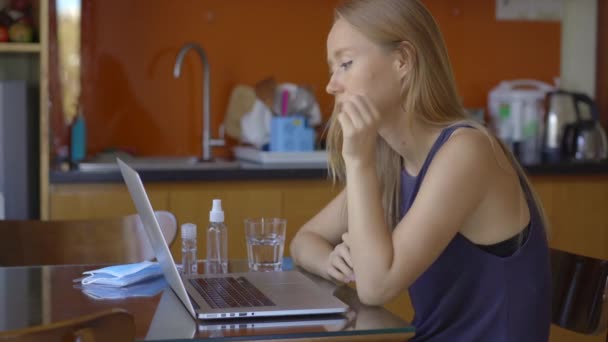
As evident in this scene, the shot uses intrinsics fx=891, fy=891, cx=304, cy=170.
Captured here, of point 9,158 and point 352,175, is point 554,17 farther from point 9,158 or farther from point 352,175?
point 352,175

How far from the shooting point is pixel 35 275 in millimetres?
1729

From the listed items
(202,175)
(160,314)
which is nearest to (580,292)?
(160,314)

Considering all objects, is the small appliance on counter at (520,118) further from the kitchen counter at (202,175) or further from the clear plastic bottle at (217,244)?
the clear plastic bottle at (217,244)

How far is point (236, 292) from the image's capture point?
151 cm

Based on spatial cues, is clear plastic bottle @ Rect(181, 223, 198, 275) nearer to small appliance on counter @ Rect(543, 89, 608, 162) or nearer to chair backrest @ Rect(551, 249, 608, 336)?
chair backrest @ Rect(551, 249, 608, 336)

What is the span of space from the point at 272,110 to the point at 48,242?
4.91ft

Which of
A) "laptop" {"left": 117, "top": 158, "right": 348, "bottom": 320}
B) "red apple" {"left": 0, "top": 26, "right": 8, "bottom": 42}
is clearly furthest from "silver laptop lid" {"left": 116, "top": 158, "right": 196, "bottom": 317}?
"red apple" {"left": 0, "top": 26, "right": 8, "bottom": 42}

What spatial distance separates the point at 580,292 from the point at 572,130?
2.08 meters

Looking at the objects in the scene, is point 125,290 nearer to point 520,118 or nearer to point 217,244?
point 217,244

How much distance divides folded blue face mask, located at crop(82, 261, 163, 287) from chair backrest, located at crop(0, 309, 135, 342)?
1.46 ft

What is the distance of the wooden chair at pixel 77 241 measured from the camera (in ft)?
7.22

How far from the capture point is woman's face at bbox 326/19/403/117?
1549mm

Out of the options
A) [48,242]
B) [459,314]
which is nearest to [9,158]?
[48,242]

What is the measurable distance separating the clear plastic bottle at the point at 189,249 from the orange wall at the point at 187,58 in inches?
75.8
